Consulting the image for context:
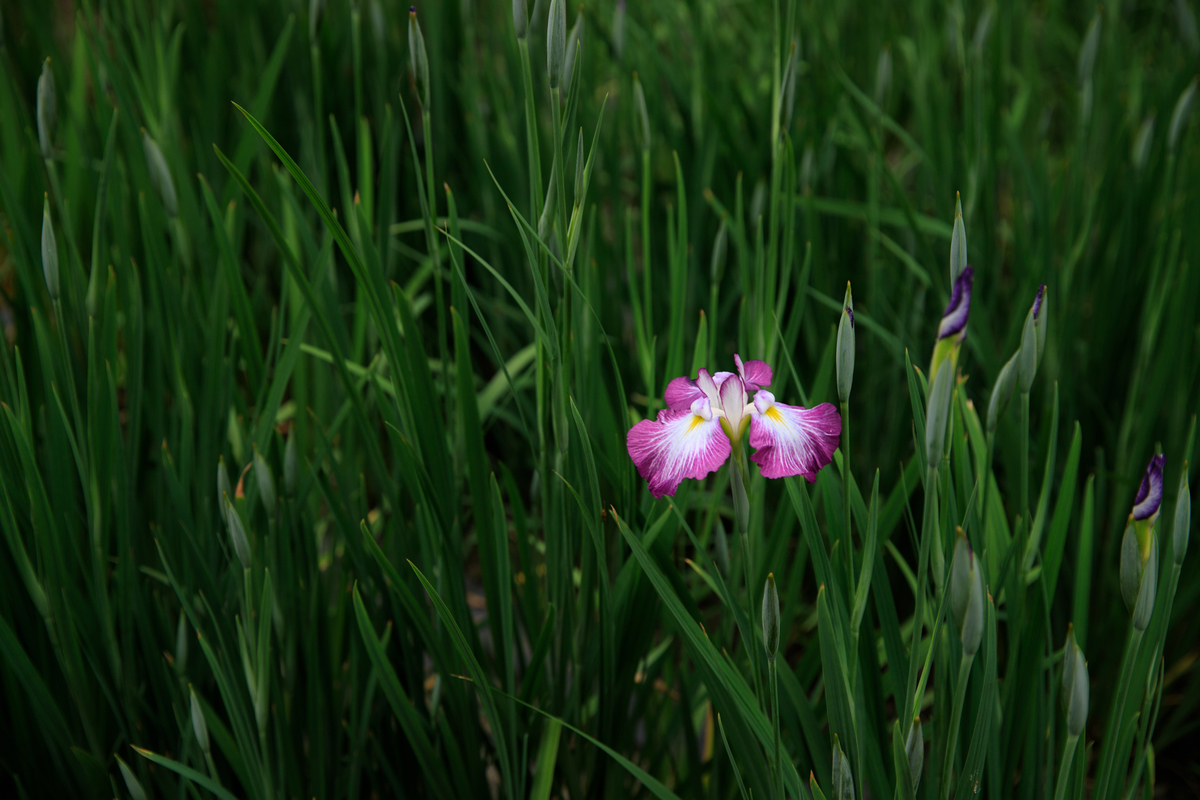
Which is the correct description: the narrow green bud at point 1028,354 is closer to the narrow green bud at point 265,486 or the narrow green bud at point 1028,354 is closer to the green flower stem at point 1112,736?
the green flower stem at point 1112,736

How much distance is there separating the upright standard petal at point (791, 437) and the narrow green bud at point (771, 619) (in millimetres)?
85

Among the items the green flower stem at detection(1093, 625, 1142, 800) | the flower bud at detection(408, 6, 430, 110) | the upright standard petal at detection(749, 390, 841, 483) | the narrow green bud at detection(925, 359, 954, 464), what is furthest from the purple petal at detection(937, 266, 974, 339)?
the flower bud at detection(408, 6, 430, 110)

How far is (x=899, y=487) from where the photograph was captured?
0.91 metres

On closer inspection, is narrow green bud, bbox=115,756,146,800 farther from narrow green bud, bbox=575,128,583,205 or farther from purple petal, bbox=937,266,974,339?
purple petal, bbox=937,266,974,339

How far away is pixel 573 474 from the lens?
0.89 m

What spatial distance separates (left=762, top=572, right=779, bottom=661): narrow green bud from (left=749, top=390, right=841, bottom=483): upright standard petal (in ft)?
0.28

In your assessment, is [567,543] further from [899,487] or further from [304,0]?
[304,0]

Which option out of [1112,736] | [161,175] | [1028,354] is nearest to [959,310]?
→ [1028,354]

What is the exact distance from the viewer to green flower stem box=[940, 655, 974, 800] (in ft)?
2.00

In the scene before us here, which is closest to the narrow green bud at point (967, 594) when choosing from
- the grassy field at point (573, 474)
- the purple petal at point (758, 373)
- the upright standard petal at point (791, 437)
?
the grassy field at point (573, 474)

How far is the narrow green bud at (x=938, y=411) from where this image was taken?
1.79 feet

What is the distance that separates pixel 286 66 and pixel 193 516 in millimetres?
1145

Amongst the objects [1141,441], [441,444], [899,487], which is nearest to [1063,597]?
[1141,441]

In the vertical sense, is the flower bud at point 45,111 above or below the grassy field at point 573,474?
above
